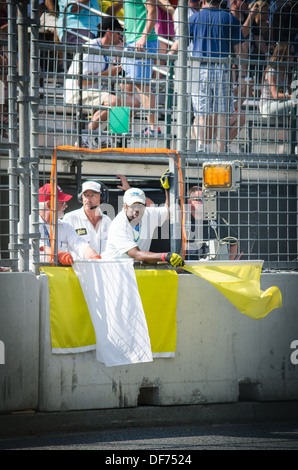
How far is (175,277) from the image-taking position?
5.98 m

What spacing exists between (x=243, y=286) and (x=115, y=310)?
1.18 meters

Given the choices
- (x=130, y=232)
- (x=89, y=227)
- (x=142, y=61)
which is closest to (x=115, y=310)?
(x=130, y=232)

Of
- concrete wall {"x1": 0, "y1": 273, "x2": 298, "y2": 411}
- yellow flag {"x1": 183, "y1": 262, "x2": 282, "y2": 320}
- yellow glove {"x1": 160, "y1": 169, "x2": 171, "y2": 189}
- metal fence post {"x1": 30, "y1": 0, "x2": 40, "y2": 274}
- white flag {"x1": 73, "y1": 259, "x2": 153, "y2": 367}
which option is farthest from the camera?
yellow glove {"x1": 160, "y1": 169, "x2": 171, "y2": 189}

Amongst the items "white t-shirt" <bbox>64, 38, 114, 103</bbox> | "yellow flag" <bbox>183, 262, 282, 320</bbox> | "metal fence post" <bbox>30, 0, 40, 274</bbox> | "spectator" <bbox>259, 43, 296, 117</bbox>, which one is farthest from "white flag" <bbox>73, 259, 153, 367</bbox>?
"spectator" <bbox>259, 43, 296, 117</bbox>

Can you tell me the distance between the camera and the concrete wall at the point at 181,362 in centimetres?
553

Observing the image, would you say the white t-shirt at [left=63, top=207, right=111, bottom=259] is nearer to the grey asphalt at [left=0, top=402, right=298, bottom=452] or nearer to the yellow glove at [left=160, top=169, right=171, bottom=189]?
the yellow glove at [left=160, top=169, right=171, bottom=189]

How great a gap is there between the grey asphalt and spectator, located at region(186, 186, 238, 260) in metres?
1.41

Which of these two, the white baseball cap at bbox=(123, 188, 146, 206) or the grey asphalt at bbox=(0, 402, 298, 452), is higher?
the white baseball cap at bbox=(123, 188, 146, 206)

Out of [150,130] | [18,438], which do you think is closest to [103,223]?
[150,130]

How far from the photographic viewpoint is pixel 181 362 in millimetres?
5973

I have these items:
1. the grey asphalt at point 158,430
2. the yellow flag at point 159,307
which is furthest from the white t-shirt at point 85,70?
the grey asphalt at point 158,430

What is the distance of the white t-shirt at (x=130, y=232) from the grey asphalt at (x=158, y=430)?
4.72 feet

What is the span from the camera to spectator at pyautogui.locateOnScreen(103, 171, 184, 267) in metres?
6.13
